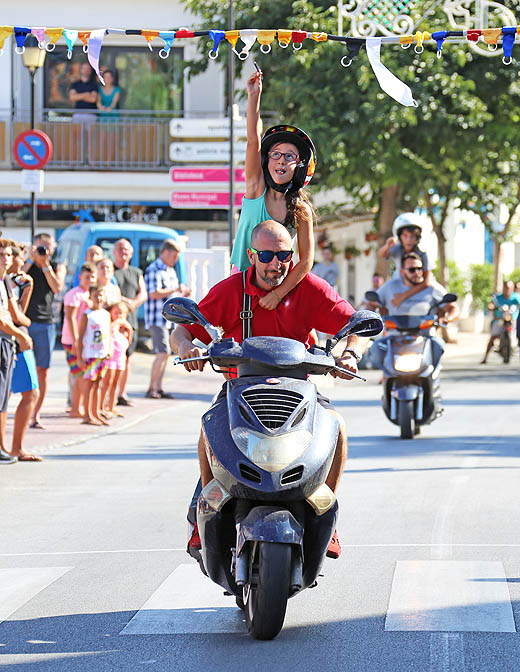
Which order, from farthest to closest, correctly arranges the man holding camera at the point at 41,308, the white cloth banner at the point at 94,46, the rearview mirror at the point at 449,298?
the man holding camera at the point at 41,308 → the rearview mirror at the point at 449,298 → the white cloth banner at the point at 94,46

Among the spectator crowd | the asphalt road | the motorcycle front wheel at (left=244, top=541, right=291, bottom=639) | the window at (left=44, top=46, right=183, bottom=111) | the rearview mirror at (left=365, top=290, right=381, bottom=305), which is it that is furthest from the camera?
the window at (left=44, top=46, right=183, bottom=111)

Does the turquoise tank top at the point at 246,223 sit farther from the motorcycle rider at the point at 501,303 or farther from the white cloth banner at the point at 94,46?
the motorcycle rider at the point at 501,303

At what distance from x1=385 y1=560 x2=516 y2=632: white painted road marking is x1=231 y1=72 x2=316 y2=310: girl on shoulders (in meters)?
1.60

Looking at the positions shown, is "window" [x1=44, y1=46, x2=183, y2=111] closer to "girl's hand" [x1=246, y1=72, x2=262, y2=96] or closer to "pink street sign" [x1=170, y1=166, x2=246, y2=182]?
"pink street sign" [x1=170, y1=166, x2=246, y2=182]

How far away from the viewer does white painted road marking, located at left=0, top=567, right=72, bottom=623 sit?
22.3 ft

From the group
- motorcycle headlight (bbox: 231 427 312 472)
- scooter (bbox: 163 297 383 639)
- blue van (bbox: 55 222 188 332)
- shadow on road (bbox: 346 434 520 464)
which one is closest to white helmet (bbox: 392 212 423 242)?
shadow on road (bbox: 346 434 520 464)

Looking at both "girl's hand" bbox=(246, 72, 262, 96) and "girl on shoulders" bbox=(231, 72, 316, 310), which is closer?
"girl on shoulders" bbox=(231, 72, 316, 310)

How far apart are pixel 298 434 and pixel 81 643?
1234mm

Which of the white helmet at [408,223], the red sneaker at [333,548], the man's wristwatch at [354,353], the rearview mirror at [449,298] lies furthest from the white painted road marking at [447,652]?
the white helmet at [408,223]

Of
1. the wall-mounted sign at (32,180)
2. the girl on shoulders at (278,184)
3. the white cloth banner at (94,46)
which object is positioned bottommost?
the girl on shoulders at (278,184)

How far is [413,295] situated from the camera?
46.9ft

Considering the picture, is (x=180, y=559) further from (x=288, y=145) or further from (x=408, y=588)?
(x=288, y=145)

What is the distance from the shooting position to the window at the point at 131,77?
37.7 metres

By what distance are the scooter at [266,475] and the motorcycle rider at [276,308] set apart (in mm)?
309
